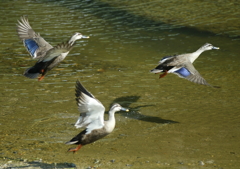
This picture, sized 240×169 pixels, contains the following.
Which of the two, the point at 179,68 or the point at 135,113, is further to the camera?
the point at 179,68

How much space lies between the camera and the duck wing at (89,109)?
639 cm

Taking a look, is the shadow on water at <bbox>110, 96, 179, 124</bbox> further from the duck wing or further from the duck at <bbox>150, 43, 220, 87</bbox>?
the duck wing

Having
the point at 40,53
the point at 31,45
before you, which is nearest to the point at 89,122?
the point at 40,53

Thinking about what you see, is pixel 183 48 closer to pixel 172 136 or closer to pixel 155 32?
pixel 155 32

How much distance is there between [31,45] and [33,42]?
3.7 inches

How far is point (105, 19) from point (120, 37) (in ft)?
8.09

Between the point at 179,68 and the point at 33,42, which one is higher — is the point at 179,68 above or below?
below

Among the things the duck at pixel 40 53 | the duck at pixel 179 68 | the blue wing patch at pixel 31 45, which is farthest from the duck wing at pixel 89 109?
the blue wing patch at pixel 31 45

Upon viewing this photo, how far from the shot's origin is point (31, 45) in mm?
10219

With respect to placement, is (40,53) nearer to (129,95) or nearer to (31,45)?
(31,45)

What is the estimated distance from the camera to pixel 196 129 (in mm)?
8094

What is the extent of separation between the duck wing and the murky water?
548mm

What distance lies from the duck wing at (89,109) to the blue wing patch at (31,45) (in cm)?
379

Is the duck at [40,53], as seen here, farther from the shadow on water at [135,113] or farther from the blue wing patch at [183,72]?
the blue wing patch at [183,72]
